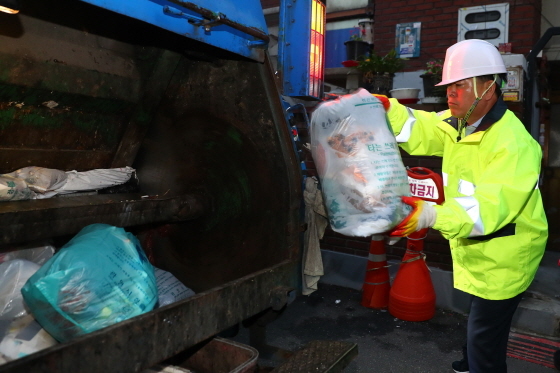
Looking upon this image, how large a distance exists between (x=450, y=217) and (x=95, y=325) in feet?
4.00

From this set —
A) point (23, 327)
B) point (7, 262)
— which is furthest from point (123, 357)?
point (7, 262)

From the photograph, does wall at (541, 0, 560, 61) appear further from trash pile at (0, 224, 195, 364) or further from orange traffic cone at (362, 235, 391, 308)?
trash pile at (0, 224, 195, 364)

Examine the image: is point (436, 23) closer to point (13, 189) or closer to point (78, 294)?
point (13, 189)

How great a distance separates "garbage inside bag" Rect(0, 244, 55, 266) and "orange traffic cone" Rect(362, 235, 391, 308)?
8.92 ft

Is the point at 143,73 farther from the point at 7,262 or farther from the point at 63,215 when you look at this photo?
the point at 7,262

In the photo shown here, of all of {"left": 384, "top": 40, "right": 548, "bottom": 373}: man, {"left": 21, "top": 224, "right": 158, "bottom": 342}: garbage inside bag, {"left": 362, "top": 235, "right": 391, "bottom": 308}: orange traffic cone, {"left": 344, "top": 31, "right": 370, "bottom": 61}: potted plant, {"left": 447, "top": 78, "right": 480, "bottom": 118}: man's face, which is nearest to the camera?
{"left": 21, "top": 224, "right": 158, "bottom": 342}: garbage inside bag

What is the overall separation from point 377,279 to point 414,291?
1.41ft

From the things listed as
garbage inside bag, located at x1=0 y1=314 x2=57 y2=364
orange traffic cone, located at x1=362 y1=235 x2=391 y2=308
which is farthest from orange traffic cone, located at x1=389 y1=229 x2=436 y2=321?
garbage inside bag, located at x1=0 y1=314 x2=57 y2=364

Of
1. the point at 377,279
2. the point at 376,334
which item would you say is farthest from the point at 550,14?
the point at 376,334

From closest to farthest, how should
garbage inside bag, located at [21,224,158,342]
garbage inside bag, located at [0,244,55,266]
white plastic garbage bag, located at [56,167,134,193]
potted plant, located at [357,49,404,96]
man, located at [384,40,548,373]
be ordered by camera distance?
garbage inside bag, located at [21,224,158,342], man, located at [384,40,548,373], garbage inside bag, located at [0,244,55,266], white plastic garbage bag, located at [56,167,134,193], potted plant, located at [357,49,404,96]

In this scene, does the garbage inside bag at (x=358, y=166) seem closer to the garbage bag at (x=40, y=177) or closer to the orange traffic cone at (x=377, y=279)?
the garbage bag at (x=40, y=177)

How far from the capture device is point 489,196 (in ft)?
5.72

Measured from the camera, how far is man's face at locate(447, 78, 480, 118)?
2.16 metres

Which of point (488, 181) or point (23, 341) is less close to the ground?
point (488, 181)
